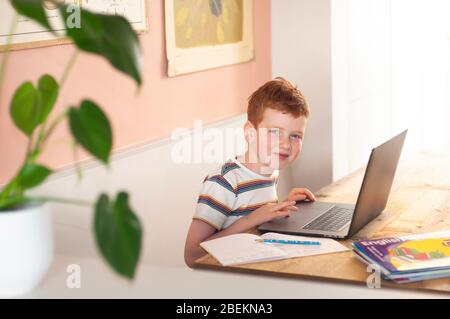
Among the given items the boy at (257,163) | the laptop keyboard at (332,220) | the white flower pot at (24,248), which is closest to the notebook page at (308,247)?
the laptop keyboard at (332,220)

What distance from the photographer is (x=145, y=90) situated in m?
2.69

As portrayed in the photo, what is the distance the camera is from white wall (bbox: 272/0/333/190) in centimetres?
361

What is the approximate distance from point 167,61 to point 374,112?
1.87m

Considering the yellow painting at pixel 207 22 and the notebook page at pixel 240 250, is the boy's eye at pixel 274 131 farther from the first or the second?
the yellow painting at pixel 207 22

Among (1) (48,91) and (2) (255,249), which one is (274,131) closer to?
(2) (255,249)

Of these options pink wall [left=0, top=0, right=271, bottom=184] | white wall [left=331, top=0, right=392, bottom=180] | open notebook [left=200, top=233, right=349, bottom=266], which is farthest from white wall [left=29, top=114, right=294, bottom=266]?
white wall [left=331, top=0, right=392, bottom=180]

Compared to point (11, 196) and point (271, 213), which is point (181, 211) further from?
point (11, 196)

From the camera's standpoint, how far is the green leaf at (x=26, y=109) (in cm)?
A: 125

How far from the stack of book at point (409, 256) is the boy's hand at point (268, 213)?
1.10ft

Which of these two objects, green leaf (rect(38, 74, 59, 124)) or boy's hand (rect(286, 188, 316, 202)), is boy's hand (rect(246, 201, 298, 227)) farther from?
green leaf (rect(38, 74, 59, 124))

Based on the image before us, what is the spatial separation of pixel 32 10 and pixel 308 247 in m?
1.09

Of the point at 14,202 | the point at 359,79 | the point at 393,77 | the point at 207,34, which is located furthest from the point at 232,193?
the point at 393,77

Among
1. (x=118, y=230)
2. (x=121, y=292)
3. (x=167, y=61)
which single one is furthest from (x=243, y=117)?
(x=118, y=230)

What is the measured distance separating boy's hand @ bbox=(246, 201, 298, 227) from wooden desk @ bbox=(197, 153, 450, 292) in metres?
0.21
